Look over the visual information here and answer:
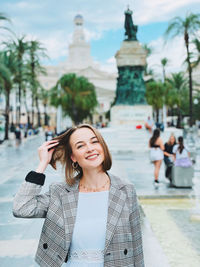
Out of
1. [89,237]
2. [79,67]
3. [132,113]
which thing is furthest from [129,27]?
[79,67]

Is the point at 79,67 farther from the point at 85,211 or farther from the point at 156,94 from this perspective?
the point at 85,211

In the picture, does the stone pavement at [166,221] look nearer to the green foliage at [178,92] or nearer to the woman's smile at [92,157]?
the woman's smile at [92,157]

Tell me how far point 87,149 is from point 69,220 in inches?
15.9

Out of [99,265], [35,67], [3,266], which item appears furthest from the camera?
[35,67]

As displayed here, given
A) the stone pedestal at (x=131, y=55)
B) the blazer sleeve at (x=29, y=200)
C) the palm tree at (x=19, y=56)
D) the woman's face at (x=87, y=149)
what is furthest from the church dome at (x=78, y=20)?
the blazer sleeve at (x=29, y=200)

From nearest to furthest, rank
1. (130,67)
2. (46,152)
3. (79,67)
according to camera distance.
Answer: (46,152) → (130,67) → (79,67)

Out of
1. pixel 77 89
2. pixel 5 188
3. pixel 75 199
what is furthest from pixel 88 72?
pixel 75 199

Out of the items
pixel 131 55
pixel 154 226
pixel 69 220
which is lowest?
pixel 154 226

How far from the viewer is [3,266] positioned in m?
3.82

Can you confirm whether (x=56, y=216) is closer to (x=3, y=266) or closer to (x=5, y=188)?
(x=3, y=266)

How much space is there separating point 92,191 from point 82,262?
15.7 inches

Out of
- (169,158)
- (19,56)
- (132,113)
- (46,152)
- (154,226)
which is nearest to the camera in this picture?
(46,152)

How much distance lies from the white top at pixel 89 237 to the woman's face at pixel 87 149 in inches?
9.9

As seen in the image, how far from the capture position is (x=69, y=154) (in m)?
2.29
